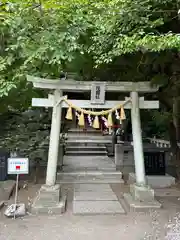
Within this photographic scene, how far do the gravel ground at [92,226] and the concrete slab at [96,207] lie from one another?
0.18 metres

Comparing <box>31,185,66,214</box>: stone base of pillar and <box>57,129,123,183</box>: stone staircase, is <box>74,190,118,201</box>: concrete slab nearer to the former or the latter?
<box>31,185,66,214</box>: stone base of pillar

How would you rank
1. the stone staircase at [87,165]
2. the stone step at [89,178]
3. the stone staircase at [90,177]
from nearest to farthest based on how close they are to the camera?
1. the stone staircase at [90,177]
2. the stone step at [89,178]
3. the stone staircase at [87,165]

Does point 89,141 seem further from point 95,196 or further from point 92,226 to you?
point 92,226

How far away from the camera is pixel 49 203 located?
5.92 metres

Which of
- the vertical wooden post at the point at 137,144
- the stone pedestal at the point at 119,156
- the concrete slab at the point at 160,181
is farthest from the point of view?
the stone pedestal at the point at 119,156

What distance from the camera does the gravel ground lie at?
14.6 ft

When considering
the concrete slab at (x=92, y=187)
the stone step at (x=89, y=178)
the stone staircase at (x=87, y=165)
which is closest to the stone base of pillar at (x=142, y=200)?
the concrete slab at (x=92, y=187)

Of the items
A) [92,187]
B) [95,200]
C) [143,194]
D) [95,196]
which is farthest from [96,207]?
[92,187]

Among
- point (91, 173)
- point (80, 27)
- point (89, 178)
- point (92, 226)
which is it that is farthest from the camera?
point (91, 173)

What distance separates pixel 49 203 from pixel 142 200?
7.25 ft

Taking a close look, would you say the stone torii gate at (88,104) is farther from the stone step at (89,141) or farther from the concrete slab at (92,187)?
the stone step at (89,141)

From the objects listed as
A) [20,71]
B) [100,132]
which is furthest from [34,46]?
[100,132]

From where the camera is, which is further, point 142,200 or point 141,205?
point 142,200

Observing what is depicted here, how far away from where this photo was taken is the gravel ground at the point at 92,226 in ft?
14.6
